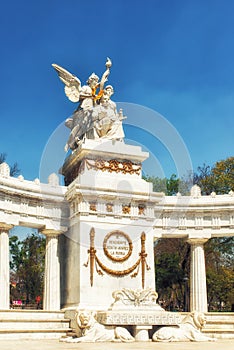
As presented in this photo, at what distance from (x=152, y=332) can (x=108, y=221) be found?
674cm

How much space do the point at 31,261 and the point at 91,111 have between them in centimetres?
2198

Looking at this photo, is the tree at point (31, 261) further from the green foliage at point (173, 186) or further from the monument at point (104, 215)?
the monument at point (104, 215)

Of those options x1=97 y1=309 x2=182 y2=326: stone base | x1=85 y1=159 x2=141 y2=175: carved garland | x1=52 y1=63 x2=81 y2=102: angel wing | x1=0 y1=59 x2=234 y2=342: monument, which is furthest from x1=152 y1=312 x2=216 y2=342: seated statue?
x1=52 y1=63 x2=81 y2=102: angel wing

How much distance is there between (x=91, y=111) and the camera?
30.2 metres

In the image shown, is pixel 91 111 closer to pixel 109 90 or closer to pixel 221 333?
pixel 109 90

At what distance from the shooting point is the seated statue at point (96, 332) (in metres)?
21.2

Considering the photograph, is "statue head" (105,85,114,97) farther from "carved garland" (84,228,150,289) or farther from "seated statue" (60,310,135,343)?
"seated statue" (60,310,135,343)

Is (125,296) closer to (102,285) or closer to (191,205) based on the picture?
(102,285)

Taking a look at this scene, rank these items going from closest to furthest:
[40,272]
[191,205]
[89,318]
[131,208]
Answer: [89,318], [131,208], [191,205], [40,272]

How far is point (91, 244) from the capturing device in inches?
1039

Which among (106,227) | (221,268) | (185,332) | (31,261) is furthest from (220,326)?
(31,261)

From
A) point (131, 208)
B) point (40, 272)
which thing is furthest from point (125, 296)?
point (40, 272)

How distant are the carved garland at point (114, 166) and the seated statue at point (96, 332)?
30.1 feet

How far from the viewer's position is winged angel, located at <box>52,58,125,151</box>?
30.0 m
